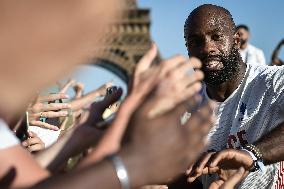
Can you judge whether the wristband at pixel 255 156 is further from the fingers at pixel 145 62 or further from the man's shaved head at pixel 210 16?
the fingers at pixel 145 62

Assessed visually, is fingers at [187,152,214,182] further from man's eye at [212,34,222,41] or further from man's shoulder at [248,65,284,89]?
man's eye at [212,34,222,41]

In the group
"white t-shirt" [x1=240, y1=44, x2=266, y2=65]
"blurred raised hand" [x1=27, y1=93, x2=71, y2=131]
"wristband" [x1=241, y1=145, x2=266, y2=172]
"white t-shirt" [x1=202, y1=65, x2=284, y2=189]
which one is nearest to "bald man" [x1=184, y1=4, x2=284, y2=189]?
"white t-shirt" [x1=202, y1=65, x2=284, y2=189]

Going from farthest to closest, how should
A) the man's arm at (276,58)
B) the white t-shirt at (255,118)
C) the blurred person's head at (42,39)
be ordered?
1. the man's arm at (276,58)
2. the white t-shirt at (255,118)
3. the blurred person's head at (42,39)

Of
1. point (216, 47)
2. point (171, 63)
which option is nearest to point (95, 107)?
point (171, 63)

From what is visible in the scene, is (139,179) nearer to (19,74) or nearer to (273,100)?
(19,74)

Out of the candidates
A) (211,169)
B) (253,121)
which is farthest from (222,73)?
(211,169)

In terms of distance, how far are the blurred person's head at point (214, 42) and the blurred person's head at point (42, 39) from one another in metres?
2.73

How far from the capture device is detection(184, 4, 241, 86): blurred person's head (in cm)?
372

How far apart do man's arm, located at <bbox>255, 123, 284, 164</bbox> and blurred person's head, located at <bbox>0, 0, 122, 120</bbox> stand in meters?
2.12

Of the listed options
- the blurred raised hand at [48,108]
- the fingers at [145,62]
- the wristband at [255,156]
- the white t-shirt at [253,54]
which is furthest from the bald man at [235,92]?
the white t-shirt at [253,54]

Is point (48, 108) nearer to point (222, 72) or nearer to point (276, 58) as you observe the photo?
point (222, 72)

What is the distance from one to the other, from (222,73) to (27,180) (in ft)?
8.41

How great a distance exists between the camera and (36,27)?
0.92 metres

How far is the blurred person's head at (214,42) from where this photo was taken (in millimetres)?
3721
